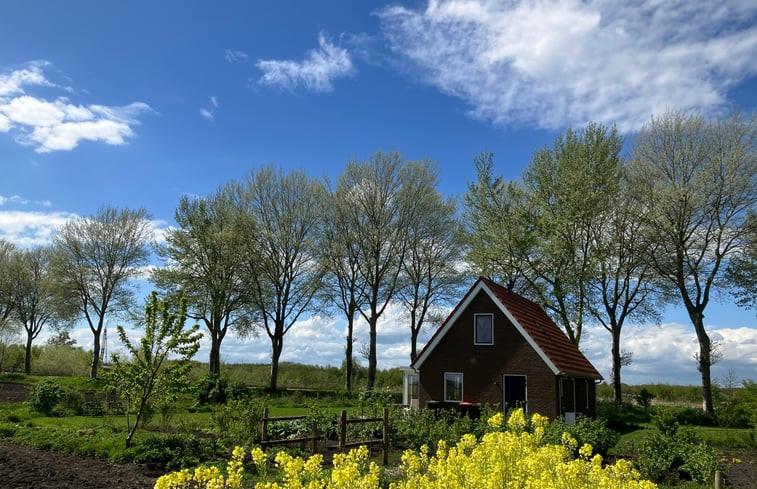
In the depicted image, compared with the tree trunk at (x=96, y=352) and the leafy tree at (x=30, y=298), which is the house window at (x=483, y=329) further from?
the leafy tree at (x=30, y=298)

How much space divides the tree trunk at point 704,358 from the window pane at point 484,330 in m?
12.1

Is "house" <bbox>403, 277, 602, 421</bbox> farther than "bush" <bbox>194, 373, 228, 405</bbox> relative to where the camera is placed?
No

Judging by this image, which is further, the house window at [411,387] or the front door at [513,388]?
the house window at [411,387]

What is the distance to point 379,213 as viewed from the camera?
1443 inches

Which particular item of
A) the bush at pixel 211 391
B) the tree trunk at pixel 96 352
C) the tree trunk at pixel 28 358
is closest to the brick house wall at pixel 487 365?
the bush at pixel 211 391

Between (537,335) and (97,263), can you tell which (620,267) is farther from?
(97,263)

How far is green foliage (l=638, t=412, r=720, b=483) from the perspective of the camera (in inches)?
441

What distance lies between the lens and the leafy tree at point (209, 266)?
3475 cm

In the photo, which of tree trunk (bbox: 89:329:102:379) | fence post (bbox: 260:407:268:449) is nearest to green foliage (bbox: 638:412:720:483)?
fence post (bbox: 260:407:268:449)

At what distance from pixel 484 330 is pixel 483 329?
0.06 meters

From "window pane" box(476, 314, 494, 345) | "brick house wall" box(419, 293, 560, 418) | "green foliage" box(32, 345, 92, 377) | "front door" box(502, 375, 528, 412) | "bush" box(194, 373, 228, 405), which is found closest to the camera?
"brick house wall" box(419, 293, 560, 418)

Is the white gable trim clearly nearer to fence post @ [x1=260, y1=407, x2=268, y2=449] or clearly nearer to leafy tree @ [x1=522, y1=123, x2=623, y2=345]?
leafy tree @ [x1=522, y1=123, x2=623, y2=345]

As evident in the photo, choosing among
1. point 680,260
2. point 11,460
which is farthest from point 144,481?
point 680,260

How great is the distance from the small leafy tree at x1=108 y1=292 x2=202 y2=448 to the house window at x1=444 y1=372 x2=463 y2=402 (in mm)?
12573
